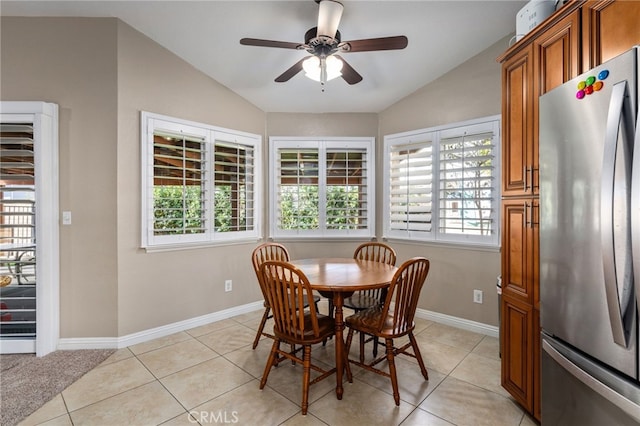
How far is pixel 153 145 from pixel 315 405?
273 cm

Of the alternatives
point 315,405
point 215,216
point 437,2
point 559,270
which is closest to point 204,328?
point 215,216

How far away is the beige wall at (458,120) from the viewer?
303 centimetres

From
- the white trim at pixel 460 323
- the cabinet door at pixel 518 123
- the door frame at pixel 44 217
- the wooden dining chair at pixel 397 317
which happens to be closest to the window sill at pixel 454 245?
the white trim at pixel 460 323

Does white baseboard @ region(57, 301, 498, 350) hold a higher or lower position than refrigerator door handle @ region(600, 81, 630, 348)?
lower

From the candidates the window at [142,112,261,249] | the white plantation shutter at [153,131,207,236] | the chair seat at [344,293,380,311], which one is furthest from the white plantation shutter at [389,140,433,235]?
the white plantation shutter at [153,131,207,236]

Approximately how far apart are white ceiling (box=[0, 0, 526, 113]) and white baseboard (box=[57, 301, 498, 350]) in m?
2.71

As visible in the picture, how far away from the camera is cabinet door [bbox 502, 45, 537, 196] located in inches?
70.2

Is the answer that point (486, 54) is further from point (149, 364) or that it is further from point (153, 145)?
point (149, 364)

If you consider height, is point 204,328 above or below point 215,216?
below

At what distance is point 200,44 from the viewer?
291cm

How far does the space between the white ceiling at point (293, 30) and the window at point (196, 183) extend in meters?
0.74

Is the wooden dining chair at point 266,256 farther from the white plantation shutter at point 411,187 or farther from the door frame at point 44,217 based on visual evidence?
the door frame at point 44,217

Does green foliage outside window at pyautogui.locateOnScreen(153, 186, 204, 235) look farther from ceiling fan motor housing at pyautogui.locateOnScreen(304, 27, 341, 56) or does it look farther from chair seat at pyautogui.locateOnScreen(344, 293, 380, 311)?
ceiling fan motor housing at pyautogui.locateOnScreen(304, 27, 341, 56)

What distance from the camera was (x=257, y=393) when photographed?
2.10 m
